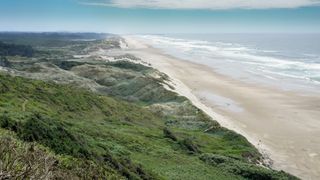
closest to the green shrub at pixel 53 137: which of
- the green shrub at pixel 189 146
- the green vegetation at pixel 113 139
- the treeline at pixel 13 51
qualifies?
the green vegetation at pixel 113 139

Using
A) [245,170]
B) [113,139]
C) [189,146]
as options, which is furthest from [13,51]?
[245,170]

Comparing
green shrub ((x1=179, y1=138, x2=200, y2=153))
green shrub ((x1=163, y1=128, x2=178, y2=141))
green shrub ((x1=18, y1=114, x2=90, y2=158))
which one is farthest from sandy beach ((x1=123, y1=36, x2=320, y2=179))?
green shrub ((x1=18, y1=114, x2=90, y2=158))

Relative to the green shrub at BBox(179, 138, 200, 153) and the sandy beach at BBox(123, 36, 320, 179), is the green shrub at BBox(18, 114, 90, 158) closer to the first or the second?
the green shrub at BBox(179, 138, 200, 153)

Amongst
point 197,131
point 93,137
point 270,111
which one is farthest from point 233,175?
point 270,111

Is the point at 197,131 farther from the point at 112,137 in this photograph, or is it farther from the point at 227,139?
the point at 112,137

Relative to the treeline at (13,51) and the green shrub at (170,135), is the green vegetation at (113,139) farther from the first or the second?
the treeline at (13,51)

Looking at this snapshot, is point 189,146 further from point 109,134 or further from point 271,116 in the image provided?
point 271,116
